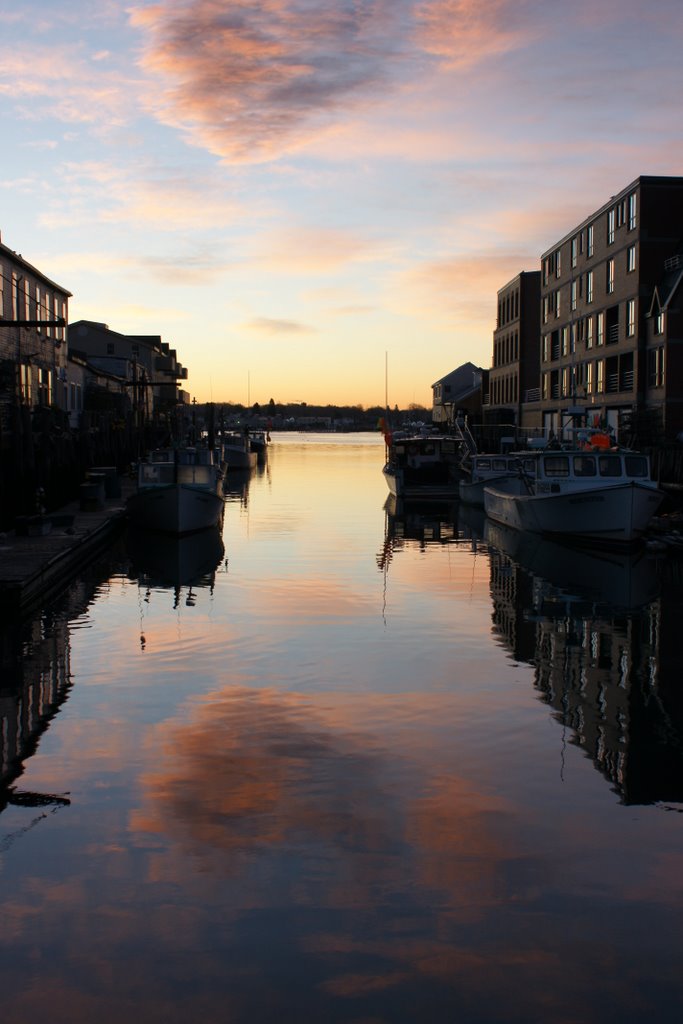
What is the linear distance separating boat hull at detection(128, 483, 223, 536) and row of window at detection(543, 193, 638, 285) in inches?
1438

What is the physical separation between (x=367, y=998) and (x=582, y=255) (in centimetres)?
7071

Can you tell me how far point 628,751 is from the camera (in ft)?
40.6

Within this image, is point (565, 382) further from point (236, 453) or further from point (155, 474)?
point (155, 474)

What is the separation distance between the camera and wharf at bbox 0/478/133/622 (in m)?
20.2

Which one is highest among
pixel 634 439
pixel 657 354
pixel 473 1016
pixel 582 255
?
pixel 582 255

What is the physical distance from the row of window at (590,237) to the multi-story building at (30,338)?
3356 cm

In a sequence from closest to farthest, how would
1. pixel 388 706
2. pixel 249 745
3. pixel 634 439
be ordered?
pixel 249 745, pixel 388 706, pixel 634 439

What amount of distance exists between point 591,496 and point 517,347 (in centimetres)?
6438

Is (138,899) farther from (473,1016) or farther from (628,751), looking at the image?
(628,751)

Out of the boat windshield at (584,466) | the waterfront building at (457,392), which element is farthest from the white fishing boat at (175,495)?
the waterfront building at (457,392)

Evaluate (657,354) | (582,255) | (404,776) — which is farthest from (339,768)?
(582,255)

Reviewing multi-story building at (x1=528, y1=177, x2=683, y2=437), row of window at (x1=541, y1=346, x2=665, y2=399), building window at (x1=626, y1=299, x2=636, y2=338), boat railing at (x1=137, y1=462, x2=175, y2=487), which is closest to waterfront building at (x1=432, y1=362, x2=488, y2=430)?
row of window at (x1=541, y1=346, x2=665, y2=399)

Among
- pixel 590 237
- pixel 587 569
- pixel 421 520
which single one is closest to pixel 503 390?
pixel 590 237

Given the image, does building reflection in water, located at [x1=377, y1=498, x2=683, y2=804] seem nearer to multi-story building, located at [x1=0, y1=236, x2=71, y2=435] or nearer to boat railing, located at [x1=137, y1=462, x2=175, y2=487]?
boat railing, located at [x1=137, y1=462, x2=175, y2=487]
